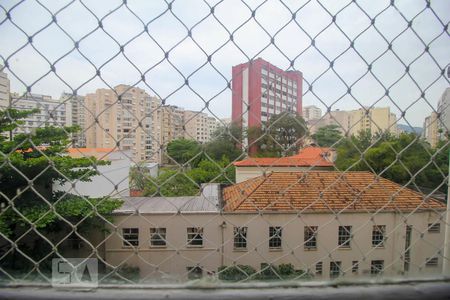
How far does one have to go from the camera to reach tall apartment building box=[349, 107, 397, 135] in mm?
639

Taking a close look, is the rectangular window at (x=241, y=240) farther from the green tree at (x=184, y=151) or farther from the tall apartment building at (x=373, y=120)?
the tall apartment building at (x=373, y=120)

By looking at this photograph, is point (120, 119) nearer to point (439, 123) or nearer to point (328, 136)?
point (328, 136)

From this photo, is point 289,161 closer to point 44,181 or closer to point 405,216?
point 405,216

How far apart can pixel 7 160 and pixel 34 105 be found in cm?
13

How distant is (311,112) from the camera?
67 centimetres

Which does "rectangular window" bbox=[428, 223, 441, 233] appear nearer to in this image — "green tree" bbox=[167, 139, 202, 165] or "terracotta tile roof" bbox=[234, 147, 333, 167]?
"terracotta tile roof" bbox=[234, 147, 333, 167]

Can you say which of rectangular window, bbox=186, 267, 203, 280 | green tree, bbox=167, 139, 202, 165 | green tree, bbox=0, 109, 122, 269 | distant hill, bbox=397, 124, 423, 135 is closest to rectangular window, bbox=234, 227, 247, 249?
rectangular window, bbox=186, 267, 203, 280

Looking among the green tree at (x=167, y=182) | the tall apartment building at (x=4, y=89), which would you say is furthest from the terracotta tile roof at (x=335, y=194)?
the tall apartment building at (x=4, y=89)

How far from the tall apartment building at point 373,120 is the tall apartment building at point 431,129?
0.09 metres

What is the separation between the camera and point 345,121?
624 millimetres

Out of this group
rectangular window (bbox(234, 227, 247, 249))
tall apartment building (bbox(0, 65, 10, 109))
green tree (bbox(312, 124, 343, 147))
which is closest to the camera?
tall apartment building (bbox(0, 65, 10, 109))

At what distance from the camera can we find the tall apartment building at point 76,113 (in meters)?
0.58

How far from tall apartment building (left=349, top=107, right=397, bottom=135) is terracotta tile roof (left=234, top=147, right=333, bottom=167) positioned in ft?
0.31

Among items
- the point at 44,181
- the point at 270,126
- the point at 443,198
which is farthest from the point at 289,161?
the point at 44,181
